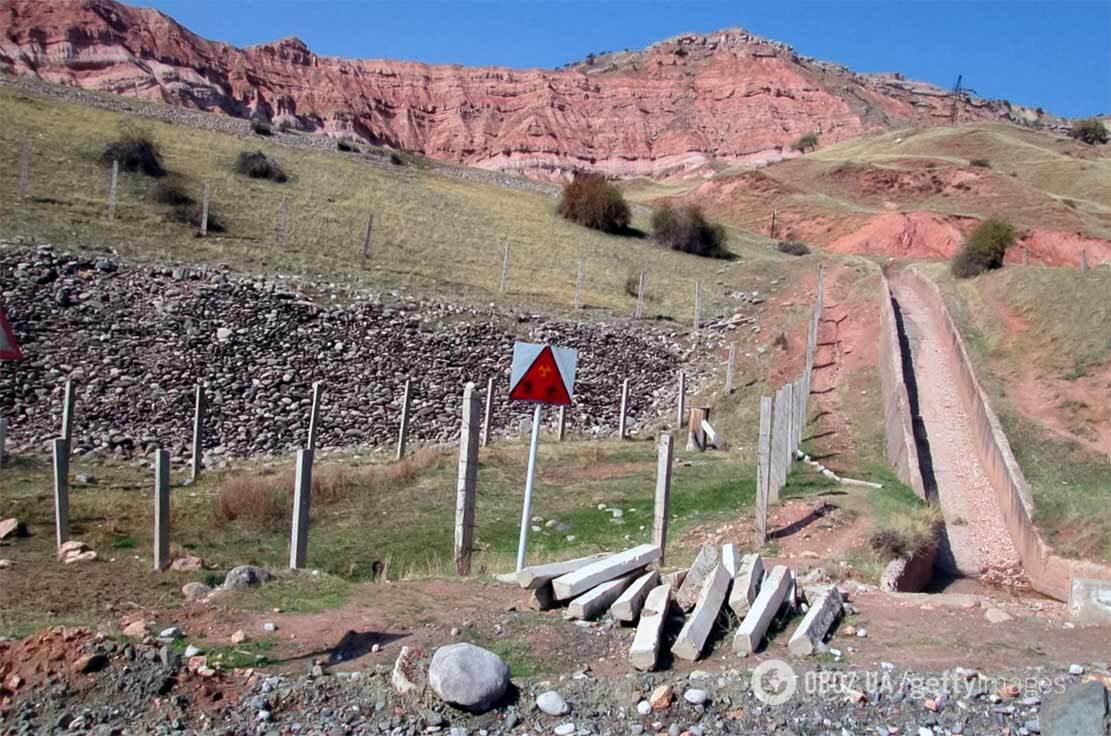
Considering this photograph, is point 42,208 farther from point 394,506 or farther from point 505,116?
point 505,116

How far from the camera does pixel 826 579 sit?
8828 millimetres

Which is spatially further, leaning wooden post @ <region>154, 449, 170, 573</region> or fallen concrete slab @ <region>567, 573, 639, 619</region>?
leaning wooden post @ <region>154, 449, 170, 573</region>

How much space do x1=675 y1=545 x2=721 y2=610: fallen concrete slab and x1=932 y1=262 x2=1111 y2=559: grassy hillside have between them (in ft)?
23.2

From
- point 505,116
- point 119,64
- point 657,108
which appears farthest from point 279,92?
point 657,108

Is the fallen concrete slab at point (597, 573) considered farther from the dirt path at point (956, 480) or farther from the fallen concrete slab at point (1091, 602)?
the dirt path at point (956, 480)

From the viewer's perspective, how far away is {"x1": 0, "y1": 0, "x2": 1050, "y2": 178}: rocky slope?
93.3 meters

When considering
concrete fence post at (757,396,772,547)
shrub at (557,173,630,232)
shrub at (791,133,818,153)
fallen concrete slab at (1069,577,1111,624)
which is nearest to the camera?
fallen concrete slab at (1069,577,1111,624)

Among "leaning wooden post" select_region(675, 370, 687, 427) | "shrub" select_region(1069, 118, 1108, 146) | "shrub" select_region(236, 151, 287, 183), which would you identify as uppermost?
"shrub" select_region(1069, 118, 1108, 146)

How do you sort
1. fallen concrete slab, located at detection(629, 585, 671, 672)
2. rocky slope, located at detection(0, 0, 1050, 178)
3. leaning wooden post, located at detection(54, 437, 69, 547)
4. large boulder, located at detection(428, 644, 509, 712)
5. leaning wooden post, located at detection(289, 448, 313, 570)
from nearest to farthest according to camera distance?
large boulder, located at detection(428, 644, 509, 712) → fallen concrete slab, located at detection(629, 585, 671, 672) → leaning wooden post, located at detection(289, 448, 313, 570) → leaning wooden post, located at detection(54, 437, 69, 547) → rocky slope, located at detection(0, 0, 1050, 178)

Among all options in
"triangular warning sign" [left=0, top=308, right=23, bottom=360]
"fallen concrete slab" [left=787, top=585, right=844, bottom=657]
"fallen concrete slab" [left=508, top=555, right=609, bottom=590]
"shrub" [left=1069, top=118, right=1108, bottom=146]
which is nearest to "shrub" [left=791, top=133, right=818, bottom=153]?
"shrub" [left=1069, top=118, right=1108, bottom=146]

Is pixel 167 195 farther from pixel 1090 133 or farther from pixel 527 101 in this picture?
pixel 1090 133

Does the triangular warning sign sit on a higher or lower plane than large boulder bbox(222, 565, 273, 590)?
higher

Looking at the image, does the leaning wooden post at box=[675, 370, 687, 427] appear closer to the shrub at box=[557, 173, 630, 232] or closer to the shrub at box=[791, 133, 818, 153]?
the shrub at box=[557, 173, 630, 232]

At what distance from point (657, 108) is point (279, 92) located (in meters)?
46.8
